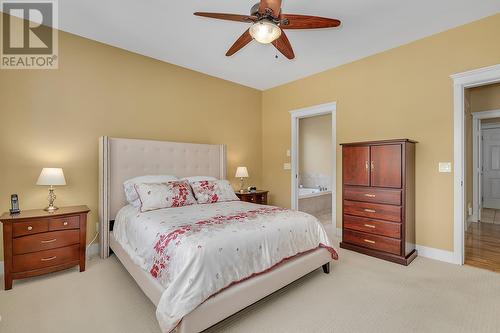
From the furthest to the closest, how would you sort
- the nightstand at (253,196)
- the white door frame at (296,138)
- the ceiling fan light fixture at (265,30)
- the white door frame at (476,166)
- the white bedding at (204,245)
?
the white door frame at (476,166) < the nightstand at (253,196) < the white door frame at (296,138) < the ceiling fan light fixture at (265,30) < the white bedding at (204,245)

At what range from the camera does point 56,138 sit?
3.00 m

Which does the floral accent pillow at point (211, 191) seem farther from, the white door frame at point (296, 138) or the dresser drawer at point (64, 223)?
the white door frame at point (296, 138)

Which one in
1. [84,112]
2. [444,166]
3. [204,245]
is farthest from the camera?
[84,112]

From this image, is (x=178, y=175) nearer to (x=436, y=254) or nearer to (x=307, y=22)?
(x=307, y=22)

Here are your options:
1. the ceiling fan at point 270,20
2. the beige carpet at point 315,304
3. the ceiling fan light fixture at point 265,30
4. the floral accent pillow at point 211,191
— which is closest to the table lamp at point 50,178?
the beige carpet at point 315,304

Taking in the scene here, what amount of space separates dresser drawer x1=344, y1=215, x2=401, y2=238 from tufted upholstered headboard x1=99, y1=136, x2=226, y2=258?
7.29 feet

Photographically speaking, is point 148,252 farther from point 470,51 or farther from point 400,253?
point 470,51

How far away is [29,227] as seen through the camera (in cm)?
247

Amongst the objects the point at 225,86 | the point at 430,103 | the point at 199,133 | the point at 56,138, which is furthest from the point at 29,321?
the point at 430,103

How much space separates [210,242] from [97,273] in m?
1.85

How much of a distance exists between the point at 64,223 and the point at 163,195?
3.46ft

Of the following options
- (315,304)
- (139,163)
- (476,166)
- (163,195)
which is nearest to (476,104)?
(476,166)

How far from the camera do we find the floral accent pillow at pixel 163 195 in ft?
9.53

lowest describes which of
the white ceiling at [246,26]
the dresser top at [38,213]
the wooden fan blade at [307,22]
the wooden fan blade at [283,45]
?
the dresser top at [38,213]
